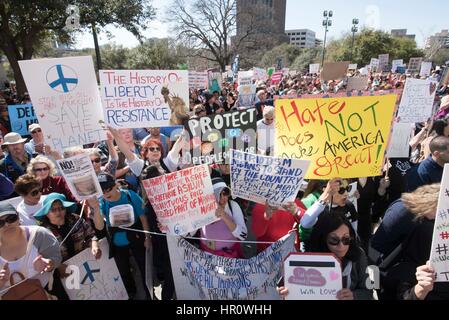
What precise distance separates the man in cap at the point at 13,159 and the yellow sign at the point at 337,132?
3485mm

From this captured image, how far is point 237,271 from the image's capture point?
289cm

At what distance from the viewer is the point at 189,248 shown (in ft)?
9.65

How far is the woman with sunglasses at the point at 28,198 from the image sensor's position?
301cm

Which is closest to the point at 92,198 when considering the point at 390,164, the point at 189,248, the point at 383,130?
the point at 189,248

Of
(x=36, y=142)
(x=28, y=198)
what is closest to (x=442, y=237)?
(x=28, y=198)

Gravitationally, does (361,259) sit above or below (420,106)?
below

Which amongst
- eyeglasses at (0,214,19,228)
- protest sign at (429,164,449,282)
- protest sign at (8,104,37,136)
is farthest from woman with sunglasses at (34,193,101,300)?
protest sign at (8,104,37,136)

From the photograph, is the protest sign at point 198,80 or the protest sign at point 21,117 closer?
the protest sign at point 21,117

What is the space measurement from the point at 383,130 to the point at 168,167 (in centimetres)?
238

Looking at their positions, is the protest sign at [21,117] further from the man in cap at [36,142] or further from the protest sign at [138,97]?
the protest sign at [138,97]

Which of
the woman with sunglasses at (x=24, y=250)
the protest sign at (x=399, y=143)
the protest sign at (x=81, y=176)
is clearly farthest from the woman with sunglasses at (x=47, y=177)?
the protest sign at (x=399, y=143)

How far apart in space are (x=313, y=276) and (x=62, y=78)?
313 cm

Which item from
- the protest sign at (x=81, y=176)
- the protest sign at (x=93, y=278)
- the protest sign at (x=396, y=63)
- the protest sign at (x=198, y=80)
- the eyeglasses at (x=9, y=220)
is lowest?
the protest sign at (x=93, y=278)

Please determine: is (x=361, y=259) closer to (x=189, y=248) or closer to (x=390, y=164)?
(x=189, y=248)
